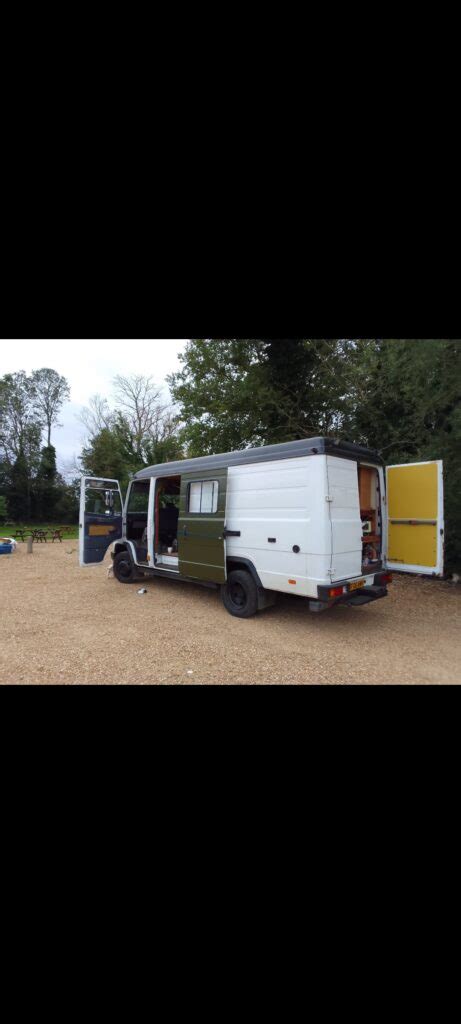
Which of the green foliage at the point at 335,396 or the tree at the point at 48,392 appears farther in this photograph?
the tree at the point at 48,392

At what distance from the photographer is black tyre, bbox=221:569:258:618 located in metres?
5.05

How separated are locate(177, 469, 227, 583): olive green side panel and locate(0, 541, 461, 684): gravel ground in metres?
0.61

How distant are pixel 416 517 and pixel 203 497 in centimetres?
312

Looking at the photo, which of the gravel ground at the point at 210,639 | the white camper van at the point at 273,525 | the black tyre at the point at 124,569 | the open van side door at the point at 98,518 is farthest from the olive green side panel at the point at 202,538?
the open van side door at the point at 98,518

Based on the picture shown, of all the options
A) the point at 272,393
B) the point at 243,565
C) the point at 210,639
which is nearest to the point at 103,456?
the point at 272,393

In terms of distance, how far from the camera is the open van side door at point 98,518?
6805 millimetres

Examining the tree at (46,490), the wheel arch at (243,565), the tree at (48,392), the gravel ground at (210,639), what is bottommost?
the gravel ground at (210,639)

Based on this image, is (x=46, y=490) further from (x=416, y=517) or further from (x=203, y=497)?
(x=416, y=517)

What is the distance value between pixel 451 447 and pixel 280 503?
13.5 feet

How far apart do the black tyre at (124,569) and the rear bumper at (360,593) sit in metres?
4.26

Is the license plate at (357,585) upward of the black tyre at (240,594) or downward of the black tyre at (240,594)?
upward

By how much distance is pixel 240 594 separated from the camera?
17.5ft

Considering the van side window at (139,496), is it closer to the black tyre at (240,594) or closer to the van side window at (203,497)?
the van side window at (203,497)

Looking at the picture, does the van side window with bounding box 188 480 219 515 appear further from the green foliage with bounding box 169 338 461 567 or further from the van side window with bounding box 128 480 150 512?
the green foliage with bounding box 169 338 461 567
